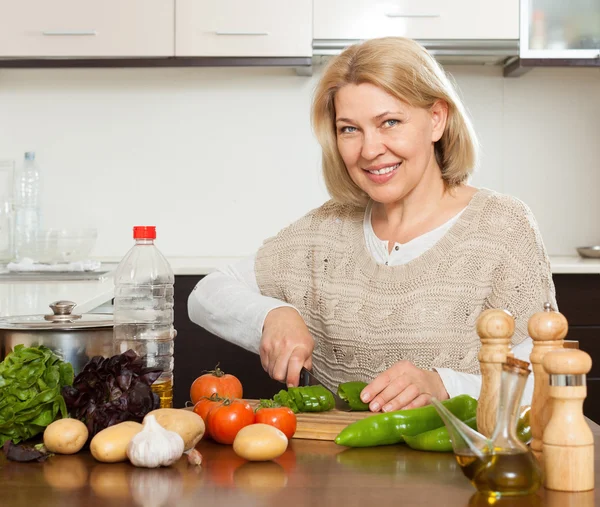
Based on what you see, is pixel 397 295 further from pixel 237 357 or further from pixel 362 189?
pixel 237 357

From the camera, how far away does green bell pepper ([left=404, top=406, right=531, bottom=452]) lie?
106 cm

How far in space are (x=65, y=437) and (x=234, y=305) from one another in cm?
70

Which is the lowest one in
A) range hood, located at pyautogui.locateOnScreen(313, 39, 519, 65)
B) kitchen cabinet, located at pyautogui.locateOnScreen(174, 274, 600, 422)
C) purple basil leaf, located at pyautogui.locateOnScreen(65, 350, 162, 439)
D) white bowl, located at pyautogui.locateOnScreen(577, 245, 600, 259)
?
kitchen cabinet, located at pyautogui.locateOnScreen(174, 274, 600, 422)

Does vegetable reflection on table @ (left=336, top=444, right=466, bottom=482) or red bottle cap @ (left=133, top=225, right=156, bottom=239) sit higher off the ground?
red bottle cap @ (left=133, top=225, right=156, bottom=239)

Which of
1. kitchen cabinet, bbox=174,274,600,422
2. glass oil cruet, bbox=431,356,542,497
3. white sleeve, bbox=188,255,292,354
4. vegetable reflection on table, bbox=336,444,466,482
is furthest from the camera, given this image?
kitchen cabinet, bbox=174,274,600,422

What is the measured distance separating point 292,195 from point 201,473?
8.45ft

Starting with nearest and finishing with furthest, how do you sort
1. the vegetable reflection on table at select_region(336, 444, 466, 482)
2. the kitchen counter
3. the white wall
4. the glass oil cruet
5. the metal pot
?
the glass oil cruet, the vegetable reflection on table at select_region(336, 444, 466, 482), the metal pot, the kitchen counter, the white wall

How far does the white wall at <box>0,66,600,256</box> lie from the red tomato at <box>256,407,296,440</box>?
2.41 metres

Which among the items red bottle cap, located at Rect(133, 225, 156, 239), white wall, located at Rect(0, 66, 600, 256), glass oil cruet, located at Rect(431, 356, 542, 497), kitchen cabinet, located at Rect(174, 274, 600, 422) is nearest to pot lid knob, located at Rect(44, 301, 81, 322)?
red bottle cap, located at Rect(133, 225, 156, 239)

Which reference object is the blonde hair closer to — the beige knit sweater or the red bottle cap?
the beige knit sweater

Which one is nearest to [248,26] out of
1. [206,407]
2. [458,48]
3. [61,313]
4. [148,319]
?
[458,48]

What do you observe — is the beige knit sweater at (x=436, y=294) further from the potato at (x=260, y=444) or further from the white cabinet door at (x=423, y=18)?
the white cabinet door at (x=423, y=18)

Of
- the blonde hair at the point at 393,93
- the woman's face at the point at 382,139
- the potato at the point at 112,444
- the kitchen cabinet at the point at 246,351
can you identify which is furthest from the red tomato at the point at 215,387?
the kitchen cabinet at the point at 246,351

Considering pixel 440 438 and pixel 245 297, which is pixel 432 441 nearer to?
pixel 440 438
